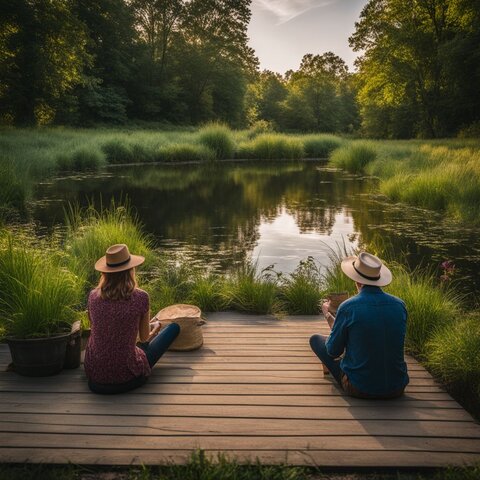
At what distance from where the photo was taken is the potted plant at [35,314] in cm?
384

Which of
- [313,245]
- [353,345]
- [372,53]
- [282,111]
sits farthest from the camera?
[282,111]

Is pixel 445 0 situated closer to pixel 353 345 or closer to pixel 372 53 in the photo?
pixel 372 53

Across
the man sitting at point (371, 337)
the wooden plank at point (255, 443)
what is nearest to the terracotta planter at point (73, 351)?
the wooden plank at point (255, 443)

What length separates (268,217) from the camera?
13.5m

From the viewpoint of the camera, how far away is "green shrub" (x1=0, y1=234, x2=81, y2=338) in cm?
407

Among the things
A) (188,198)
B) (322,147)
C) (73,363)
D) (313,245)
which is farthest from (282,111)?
(73,363)

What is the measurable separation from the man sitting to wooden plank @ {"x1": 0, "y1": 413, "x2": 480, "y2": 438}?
0.31 meters

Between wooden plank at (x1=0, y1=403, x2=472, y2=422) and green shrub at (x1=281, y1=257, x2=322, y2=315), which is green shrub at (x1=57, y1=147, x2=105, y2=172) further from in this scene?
wooden plank at (x1=0, y1=403, x2=472, y2=422)

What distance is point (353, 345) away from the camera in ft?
11.4

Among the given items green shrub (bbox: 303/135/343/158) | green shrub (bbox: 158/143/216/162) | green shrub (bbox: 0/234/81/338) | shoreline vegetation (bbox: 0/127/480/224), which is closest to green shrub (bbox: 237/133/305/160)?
shoreline vegetation (bbox: 0/127/480/224)

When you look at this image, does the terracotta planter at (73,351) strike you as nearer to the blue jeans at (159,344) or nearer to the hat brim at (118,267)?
the blue jeans at (159,344)

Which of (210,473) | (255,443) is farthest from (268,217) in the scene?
(210,473)

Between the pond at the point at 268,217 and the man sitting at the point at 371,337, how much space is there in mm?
4187

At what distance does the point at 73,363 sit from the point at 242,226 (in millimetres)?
8494
